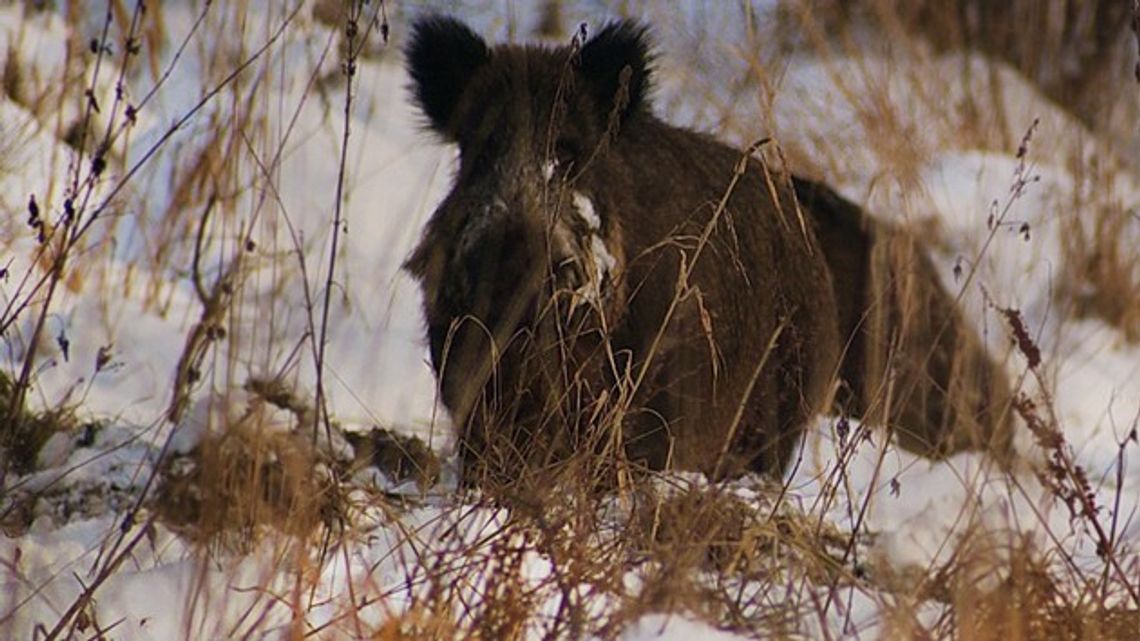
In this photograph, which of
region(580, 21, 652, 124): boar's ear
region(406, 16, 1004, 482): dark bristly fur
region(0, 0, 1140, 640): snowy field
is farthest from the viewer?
region(580, 21, 652, 124): boar's ear

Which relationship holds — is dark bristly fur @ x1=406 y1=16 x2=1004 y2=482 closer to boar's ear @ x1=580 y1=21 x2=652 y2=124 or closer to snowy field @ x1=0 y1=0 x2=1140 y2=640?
boar's ear @ x1=580 y1=21 x2=652 y2=124

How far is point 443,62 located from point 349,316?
1.86 metres

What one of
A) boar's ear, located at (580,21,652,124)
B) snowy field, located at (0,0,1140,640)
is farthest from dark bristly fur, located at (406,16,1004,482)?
snowy field, located at (0,0,1140,640)

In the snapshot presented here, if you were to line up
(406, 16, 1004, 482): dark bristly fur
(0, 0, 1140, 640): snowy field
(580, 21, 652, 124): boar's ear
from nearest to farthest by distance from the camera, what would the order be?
1. (0, 0, 1140, 640): snowy field
2. (406, 16, 1004, 482): dark bristly fur
3. (580, 21, 652, 124): boar's ear

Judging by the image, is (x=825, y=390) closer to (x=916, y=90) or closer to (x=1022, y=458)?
(x=1022, y=458)

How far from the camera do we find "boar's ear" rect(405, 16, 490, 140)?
5336 mm

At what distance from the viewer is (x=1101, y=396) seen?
25.0ft

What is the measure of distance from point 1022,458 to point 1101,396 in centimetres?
370

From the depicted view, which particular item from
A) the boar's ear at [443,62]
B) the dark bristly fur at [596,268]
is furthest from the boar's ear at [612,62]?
the boar's ear at [443,62]

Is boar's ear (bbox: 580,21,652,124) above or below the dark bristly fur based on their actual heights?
above

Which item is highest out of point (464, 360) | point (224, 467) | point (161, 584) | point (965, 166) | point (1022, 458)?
point (965, 166)

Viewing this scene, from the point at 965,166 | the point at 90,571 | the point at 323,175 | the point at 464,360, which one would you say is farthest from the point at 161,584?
the point at 965,166

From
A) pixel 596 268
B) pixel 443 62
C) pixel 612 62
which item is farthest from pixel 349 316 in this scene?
pixel 596 268

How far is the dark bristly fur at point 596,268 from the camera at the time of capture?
4645 millimetres
